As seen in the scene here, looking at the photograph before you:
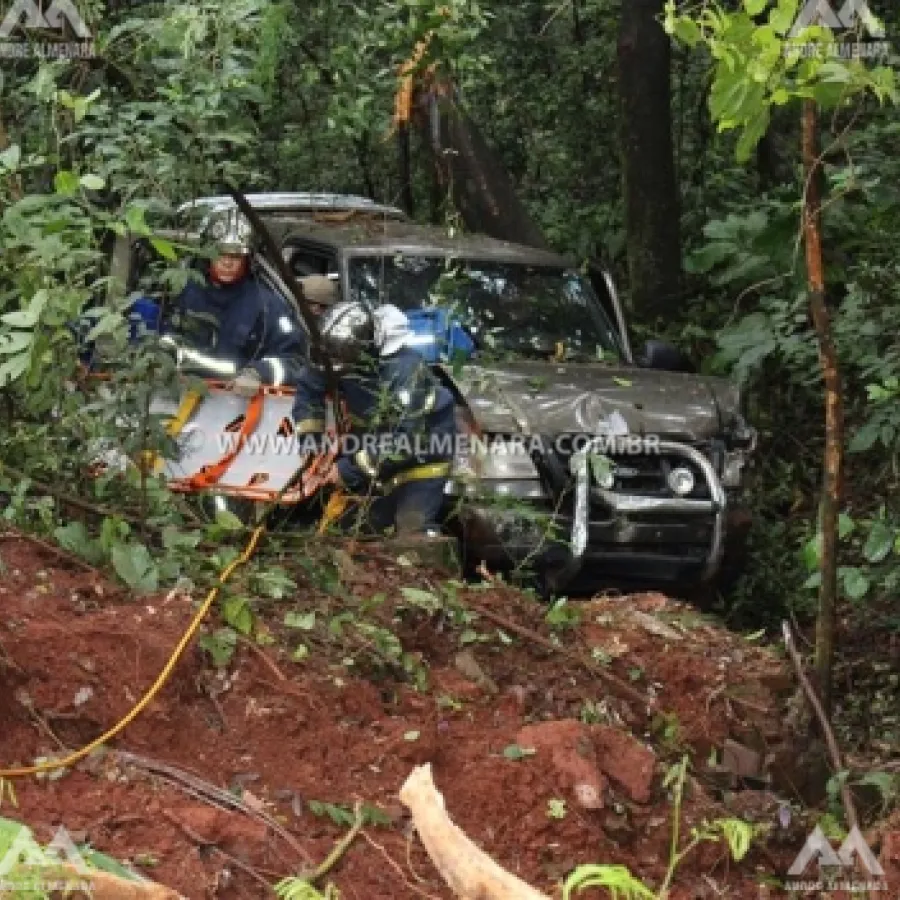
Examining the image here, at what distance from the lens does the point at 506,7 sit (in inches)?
575

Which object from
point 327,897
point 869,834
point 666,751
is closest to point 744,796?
point 666,751

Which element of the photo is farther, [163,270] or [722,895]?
[163,270]

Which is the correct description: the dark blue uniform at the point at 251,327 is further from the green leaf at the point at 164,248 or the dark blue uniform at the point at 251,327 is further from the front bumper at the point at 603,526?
the green leaf at the point at 164,248

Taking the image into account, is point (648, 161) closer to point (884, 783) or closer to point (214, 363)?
point (214, 363)

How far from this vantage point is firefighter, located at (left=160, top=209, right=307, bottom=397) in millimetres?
6961

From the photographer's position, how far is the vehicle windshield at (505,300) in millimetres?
7891

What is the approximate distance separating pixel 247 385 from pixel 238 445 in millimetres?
291

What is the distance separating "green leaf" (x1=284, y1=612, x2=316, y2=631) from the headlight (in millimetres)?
2684

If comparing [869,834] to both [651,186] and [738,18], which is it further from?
[651,186]

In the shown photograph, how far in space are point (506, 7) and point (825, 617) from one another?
35.6 ft

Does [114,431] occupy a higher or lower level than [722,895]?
higher

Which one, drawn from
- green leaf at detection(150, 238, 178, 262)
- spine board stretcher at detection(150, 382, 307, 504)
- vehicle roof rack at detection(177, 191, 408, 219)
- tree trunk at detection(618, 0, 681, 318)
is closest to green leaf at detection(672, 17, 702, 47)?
green leaf at detection(150, 238, 178, 262)

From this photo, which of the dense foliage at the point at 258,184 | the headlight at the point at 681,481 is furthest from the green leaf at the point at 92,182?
the headlight at the point at 681,481

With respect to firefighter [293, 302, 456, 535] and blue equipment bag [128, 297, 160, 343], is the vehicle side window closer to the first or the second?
firefighter [293, 302, 456, 535]
